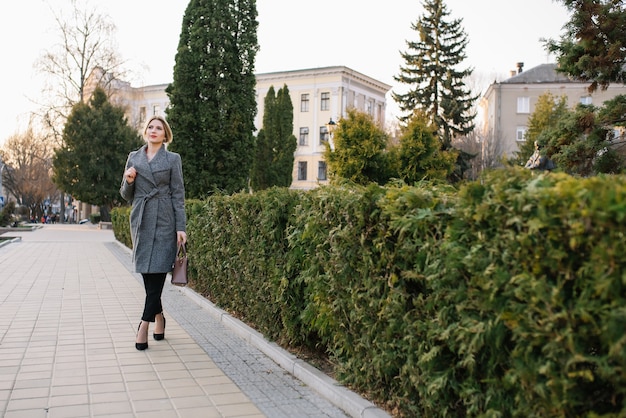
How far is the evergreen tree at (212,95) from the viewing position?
66.9ft

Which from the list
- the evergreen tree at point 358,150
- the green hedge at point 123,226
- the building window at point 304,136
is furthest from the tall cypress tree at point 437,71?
the building window at point 304,136

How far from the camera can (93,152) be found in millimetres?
39906

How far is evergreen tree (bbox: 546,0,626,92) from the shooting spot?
37.6 feet

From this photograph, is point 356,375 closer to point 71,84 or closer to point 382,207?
point 382,207

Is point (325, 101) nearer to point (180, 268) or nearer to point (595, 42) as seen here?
point (595, 42)

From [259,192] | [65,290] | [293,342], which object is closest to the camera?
[293,342]

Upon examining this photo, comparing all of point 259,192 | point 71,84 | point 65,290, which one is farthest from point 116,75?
point 259,192

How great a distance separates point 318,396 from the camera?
15.2 ft

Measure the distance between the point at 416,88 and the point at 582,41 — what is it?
81.9 ft

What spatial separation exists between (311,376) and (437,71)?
33991 mm

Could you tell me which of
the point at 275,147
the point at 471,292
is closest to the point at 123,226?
the point at 471,292

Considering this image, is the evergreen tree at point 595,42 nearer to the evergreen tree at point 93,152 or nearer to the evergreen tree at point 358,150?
the evergreen tree at point 358,150

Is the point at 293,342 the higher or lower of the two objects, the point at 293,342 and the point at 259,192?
the lower

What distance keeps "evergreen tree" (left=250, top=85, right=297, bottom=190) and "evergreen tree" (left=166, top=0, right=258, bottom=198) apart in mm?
25726
